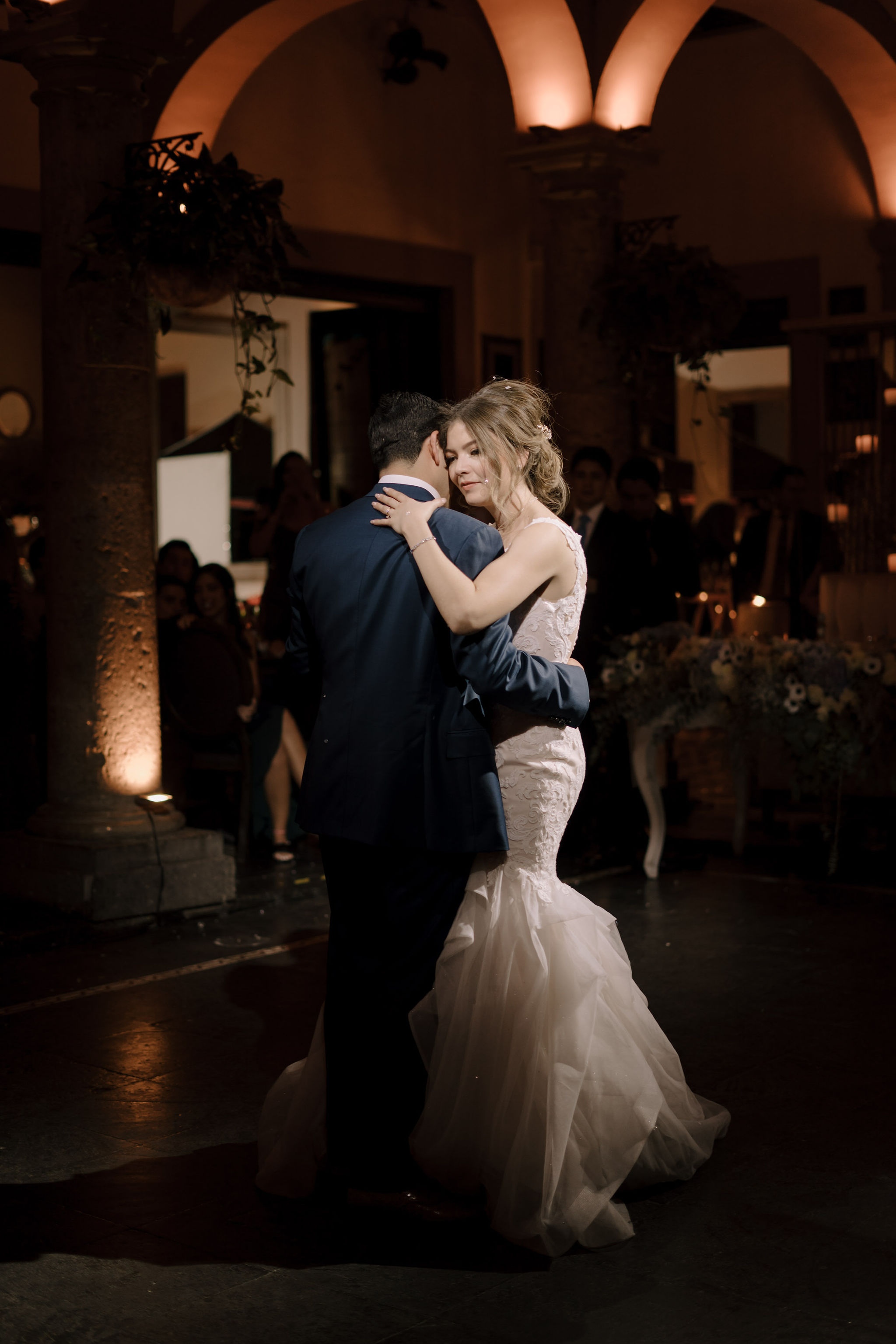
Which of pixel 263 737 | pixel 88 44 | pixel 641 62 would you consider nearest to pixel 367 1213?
pixel 263 737

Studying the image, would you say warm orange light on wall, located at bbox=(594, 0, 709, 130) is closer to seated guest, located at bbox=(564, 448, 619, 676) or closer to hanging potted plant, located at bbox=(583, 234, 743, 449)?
hanging potted plant, located at bbox=(583, 234, 743, 449)

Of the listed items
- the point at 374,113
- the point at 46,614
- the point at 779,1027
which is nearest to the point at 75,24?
the point at 46,614

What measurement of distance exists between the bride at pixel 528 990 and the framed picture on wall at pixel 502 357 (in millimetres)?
9136

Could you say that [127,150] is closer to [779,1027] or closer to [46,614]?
[46,614]

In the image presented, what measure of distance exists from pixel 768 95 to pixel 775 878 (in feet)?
25.5

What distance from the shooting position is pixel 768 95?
40.9 ft

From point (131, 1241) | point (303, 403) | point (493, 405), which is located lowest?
point (131, 1241)

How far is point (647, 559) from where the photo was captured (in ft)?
24.9

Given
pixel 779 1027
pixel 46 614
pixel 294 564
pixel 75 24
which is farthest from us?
pixel 46 614

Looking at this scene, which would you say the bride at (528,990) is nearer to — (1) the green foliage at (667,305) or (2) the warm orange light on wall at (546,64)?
(1) the green foliage at (667,305)

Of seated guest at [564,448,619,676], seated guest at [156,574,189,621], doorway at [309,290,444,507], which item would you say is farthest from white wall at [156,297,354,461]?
seated guest at [564,448,619,676]

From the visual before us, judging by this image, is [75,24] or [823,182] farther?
[823,182]

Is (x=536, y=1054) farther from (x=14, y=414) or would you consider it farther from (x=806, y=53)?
(x=806, y=53)

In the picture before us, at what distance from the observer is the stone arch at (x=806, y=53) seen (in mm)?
8398
